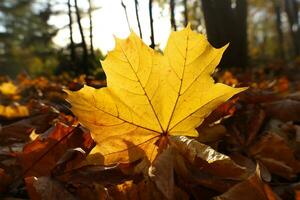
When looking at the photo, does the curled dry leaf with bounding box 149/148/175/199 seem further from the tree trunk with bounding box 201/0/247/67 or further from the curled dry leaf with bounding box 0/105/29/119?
the tree trunk with bounding box 201/0/247/67

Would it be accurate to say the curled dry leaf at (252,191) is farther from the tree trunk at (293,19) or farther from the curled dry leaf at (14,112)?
the tree trunk at (293,19)

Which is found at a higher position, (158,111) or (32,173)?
(158,111)

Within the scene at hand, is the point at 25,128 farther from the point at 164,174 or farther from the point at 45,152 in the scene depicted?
the point at 164,174

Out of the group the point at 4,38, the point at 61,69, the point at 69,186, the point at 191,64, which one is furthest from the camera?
the point at 4,38

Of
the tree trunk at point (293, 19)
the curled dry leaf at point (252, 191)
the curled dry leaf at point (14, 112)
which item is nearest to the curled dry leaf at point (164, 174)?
the curled dry leaf at point (252, 191)

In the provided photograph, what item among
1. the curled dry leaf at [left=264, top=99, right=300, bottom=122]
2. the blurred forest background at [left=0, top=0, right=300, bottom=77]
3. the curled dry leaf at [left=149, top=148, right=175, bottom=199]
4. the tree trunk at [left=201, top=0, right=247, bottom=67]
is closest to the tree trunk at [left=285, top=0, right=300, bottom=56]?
the blurred forest background at [left=0, top=0, right=300, bottom=77]

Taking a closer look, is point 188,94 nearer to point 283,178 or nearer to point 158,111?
point 158,111

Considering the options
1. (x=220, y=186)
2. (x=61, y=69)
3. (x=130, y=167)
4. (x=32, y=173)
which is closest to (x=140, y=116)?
(x=130, y=167)
